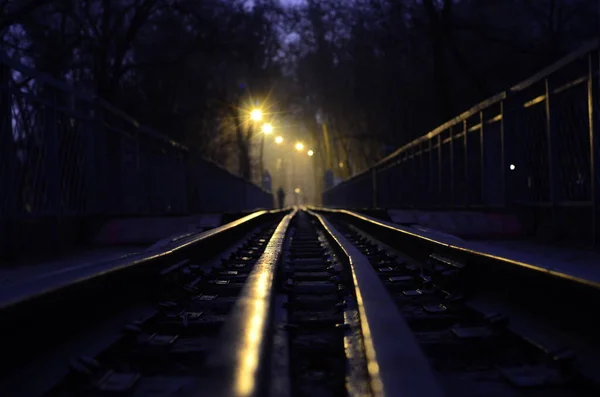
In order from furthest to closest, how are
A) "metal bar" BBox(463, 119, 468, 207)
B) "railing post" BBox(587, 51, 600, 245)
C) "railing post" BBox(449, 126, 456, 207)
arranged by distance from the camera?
"railing post" BBox(449, 126, 456, 207) → "metal bar" BBox(463, 119, 468, 207) → "railing post" BBox(587, 51, 600, 245)

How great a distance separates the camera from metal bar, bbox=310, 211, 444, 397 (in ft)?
6.25

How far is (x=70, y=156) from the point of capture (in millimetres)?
8602

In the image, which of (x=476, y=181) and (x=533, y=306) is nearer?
(x=533, y=306)

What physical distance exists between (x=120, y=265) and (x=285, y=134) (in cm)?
6780

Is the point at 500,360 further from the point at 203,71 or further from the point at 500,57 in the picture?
the point at 203,71

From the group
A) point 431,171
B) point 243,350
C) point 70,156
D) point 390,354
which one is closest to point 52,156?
point 70,156

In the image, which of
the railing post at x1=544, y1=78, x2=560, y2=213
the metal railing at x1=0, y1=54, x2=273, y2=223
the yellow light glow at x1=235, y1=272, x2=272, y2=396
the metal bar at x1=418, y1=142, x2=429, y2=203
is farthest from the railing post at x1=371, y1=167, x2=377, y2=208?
the yellow light glow at x1=235, y1=272, x2=272, y2=396

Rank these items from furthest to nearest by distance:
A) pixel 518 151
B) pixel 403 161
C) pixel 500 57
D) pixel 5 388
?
pixel 500 57, pixel 403 161, pixel 518 151, pixel 5 388

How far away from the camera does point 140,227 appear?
974cm

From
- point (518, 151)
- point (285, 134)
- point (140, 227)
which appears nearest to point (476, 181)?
point (518, 151)

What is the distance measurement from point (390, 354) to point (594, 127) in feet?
17.2

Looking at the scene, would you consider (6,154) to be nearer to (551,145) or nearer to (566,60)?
(566,60)

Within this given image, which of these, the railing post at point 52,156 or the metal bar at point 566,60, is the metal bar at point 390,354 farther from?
the railing post at point 52,156

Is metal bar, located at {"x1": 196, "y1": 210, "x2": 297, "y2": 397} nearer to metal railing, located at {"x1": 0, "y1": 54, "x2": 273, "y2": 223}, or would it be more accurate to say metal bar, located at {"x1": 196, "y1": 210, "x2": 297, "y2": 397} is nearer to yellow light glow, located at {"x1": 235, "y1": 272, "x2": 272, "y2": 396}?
yellow light glow, located at {"x1": 235, "y1": 272, "x2": 272, "y2": 396}
